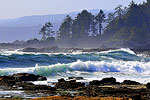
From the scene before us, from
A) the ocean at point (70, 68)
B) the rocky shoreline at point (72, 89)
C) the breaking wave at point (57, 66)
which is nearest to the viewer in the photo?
the rocky shoreline at point (72, 89)

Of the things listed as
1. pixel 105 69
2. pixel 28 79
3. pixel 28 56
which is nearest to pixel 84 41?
pixel 28 56

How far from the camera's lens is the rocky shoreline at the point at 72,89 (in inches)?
591

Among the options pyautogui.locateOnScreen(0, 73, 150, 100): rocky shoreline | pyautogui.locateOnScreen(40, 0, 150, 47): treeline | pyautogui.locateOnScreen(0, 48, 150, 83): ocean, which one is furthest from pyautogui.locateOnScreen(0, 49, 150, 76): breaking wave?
pyautogui.locateOnScreen(40, 0, 150, 47): treeline

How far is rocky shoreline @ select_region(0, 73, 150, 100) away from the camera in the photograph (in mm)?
15008

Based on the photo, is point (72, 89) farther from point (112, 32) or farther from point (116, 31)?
point (112, 32)

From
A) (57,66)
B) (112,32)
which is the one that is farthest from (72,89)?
(112,32)

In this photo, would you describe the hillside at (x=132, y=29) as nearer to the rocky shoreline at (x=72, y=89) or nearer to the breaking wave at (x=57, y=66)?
the breaking wave at (x=57, y=66)

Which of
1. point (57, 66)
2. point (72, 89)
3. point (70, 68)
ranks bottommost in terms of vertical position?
point (70, 68)

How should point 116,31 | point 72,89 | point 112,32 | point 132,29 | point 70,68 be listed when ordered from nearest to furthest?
point 72,89 < point 70,68 < point 132,29 < point 116,31 < point 112,32

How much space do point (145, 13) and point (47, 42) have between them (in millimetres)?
43044

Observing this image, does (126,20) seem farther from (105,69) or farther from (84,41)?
(105,69)

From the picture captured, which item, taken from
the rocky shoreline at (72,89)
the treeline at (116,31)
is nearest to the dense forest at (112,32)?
the treeline at (116,31)

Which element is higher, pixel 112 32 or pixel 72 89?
pixel 112 32

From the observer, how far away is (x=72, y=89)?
58.6ft
